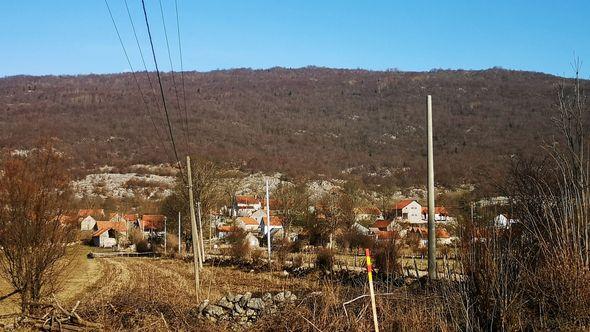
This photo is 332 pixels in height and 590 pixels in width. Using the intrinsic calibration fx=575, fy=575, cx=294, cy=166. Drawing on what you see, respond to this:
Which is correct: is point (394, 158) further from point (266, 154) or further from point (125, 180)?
point (125, 180)

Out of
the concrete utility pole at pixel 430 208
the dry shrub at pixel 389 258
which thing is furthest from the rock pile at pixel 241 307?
the dry shrub at pixel 389 258

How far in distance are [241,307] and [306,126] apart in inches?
6455

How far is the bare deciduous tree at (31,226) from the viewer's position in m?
15.7

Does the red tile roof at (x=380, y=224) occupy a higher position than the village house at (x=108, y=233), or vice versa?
the red tile roof at (x=380, y=224)

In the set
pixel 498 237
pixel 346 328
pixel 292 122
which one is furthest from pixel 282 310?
pixel 292 122

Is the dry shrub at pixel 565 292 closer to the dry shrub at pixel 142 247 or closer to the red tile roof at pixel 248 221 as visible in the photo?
the dry shrub at pixel 142 247

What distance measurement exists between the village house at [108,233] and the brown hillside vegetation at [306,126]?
37.0 meters

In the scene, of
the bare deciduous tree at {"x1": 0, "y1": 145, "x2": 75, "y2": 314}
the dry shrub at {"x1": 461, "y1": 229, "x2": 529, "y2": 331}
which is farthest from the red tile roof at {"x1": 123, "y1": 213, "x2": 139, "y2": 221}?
the dry shrub at {"x1": 461, "y1": 229, "x2": 529, "y2": 331}

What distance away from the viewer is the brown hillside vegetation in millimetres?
131875

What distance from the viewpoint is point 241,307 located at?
546 inches

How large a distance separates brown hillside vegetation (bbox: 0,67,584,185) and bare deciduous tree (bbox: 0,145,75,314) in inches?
3520

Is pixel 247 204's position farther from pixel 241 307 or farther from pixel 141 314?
pixel 141 314

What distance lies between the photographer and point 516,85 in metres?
188

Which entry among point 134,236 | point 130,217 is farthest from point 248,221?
point 134,236
